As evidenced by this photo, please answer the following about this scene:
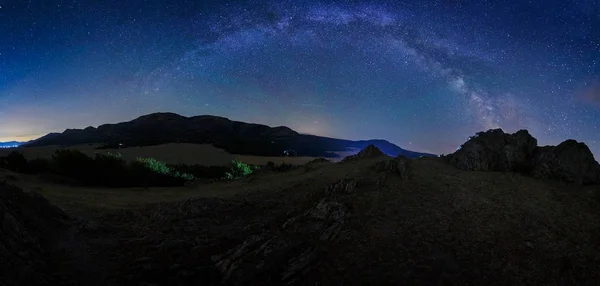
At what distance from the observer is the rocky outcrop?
16.7 metres

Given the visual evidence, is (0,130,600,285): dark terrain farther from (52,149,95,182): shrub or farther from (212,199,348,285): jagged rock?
(52,149,95,182): shrub

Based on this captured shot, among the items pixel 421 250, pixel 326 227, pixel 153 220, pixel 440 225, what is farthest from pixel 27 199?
pixel 440 225

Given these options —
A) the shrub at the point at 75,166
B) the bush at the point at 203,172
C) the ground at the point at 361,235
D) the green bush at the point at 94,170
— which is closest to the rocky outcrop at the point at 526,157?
the ground at the point at 361,235

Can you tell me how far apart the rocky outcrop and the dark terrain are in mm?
91

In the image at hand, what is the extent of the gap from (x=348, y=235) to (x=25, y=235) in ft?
32.5

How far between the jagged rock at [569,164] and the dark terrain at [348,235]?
0.06 m

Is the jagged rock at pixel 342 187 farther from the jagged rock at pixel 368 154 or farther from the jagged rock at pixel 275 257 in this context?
the jagged rock at pixel 368 154

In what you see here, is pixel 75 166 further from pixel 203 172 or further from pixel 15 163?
pixel 203 172

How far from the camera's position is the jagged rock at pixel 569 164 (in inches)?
645

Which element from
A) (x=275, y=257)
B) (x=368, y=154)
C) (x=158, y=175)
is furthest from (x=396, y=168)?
(x=158, y=175)

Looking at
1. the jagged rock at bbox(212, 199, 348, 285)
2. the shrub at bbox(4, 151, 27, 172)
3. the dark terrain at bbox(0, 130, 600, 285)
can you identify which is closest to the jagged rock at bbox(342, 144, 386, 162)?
the dark terrain at bbox(0, 130, 600, 285)

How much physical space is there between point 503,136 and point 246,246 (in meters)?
18.3

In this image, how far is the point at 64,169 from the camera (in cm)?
2486

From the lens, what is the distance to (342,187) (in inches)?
653
